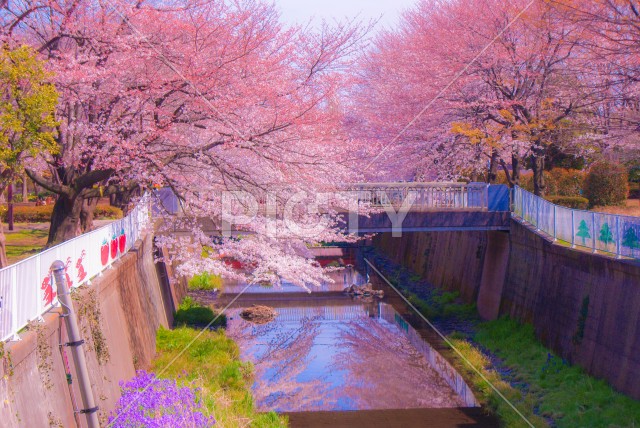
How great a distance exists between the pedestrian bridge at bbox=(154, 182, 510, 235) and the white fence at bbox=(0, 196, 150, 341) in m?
8.80

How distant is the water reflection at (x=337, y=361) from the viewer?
1612 centimetres

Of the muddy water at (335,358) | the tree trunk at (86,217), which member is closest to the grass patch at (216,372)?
the muddy water at (335,358)

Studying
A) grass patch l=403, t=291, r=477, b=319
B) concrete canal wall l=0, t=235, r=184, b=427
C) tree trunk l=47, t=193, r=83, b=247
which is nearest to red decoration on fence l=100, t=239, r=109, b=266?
concrete canal wall l=0, t=235, r=184, b=427

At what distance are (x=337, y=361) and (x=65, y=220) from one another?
8584 millimetres

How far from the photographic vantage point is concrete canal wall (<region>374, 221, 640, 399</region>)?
1362 centimetres

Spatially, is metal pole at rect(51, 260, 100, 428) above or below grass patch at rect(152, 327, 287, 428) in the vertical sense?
above

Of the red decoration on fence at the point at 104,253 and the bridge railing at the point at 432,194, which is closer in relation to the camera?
the red decoration on fence at the point at 104,253

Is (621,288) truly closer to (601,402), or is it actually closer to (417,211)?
(601,402)

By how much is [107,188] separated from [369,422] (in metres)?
7.67

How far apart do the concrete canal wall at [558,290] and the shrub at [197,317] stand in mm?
8980

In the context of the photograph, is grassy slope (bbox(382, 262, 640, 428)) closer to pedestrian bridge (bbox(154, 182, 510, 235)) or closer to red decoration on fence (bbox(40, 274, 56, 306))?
pedestrian bridge (bbox(154, 182, 510, 235))

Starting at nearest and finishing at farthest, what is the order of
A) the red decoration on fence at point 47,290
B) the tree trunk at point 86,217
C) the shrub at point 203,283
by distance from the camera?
the red decoration on fence at point 47,290, the tree trunk at point 86,217, the shrub at point 203,283

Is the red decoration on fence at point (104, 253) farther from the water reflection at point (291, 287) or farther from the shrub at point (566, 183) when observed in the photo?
the shrub at point (566, 183)

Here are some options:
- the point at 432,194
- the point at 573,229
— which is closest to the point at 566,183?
the point at 432,194
